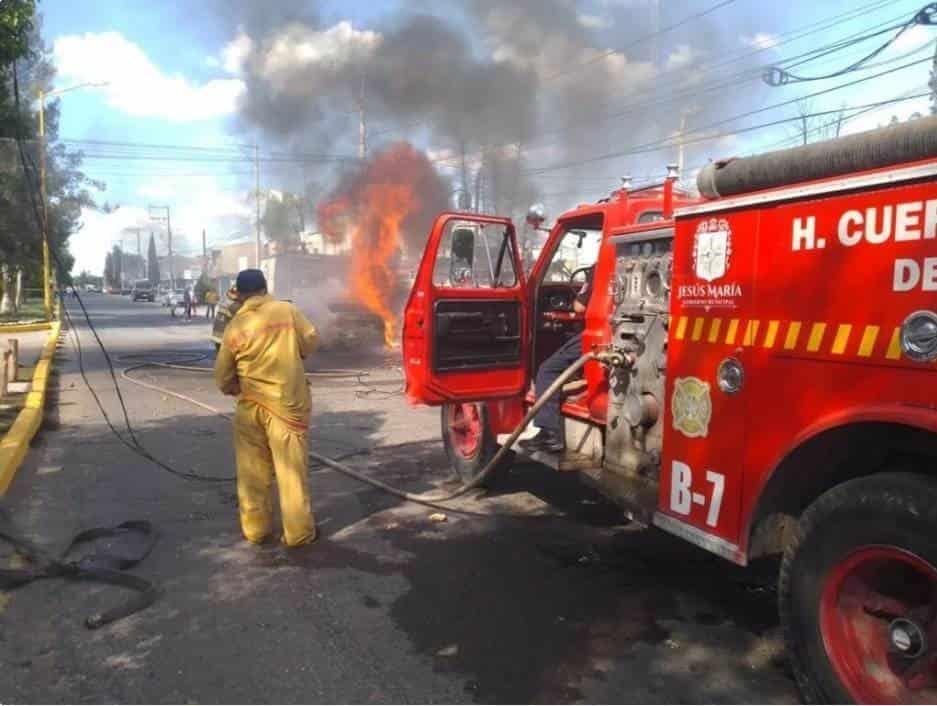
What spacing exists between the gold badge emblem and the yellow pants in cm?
228

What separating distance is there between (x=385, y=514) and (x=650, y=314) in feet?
7.95

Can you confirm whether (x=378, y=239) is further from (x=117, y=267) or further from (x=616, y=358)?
(x=117, y=267)

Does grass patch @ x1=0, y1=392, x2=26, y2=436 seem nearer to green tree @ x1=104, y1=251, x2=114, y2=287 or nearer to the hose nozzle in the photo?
the hose nozzle

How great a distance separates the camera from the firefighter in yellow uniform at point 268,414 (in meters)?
4.34

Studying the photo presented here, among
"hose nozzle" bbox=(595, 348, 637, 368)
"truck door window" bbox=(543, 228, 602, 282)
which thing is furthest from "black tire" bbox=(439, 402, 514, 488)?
"hose nozzle" bbox=(595, 348, 637, 368)

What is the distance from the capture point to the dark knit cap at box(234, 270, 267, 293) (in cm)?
452

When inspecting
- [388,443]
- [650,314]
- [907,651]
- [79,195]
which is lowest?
[388,443]

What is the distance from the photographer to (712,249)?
3.11 m

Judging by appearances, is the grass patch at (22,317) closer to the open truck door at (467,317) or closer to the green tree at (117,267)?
the open truck door at (467,317)

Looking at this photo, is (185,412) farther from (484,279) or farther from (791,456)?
(791,456)

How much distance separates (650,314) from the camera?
3.78 m

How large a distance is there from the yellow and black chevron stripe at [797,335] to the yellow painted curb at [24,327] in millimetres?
22996

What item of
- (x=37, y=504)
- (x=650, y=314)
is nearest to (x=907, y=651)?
(x=650, y=314)

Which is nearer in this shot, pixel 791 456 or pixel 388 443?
pixel 791 456
